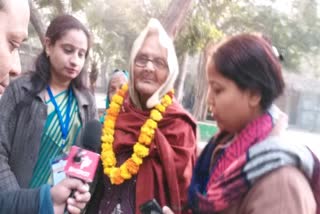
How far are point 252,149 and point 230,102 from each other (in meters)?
0.17

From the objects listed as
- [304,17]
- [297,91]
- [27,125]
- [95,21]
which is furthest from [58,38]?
[297,91]

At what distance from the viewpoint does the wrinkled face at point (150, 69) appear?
6.30 ft

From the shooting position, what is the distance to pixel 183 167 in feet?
6.07

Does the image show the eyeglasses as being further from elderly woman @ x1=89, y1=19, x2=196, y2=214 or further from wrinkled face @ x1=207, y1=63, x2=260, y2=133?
wrinkled face @ x1=207, y1=63, x2=260, y2=133

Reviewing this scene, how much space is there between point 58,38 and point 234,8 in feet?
23.2

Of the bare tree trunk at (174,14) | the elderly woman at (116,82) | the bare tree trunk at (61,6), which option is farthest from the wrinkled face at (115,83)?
the bare tree trunk at (61,6)

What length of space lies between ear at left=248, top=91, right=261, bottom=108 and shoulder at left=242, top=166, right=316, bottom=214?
0.23 meters

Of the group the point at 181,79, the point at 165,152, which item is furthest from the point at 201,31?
the point at 165,152

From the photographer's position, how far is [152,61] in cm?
194

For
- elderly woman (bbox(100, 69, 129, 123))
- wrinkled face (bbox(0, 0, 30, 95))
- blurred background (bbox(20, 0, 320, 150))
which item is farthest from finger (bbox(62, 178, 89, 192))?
blurred background (bbox(20, 0, 320, 150))

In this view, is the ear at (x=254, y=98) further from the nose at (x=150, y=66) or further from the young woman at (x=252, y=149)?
the nose at (x=150, y=66)

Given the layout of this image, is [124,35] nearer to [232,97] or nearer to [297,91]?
[297,91]

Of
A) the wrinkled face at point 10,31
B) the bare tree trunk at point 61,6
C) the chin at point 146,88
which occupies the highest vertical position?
the bare tree trunk at point 61,6

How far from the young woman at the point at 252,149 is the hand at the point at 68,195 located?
1.20 feet
